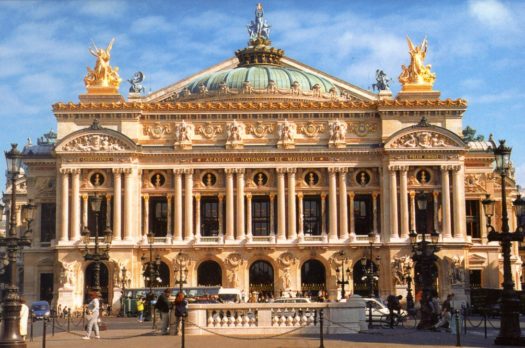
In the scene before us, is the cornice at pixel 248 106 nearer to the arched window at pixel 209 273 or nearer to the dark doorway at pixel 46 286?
the arched window at pixel 209 273

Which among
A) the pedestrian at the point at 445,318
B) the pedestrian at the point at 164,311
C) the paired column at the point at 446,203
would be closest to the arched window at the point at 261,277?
the paired column at the point at 446,203

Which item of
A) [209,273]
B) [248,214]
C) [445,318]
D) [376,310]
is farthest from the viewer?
[248,214]

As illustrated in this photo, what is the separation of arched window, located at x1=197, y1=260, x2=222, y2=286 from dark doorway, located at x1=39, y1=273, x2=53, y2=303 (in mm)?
14940

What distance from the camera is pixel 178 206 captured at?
86.7 metres

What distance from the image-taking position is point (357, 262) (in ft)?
282

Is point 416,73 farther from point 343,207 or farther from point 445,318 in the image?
point 445,318

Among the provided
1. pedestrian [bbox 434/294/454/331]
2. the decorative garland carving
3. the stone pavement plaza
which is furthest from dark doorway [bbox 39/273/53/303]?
pedestrian [bbox 434/294/454/331]

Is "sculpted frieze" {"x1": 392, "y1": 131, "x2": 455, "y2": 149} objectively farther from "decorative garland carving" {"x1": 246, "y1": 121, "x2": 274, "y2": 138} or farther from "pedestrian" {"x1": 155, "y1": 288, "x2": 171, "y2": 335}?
"pedestrian" {"x1": 155, "y1": 288, "x2": 171, "y2": 335}

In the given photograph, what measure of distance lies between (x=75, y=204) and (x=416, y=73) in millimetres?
34865

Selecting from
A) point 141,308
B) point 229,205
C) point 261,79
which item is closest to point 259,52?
point 261,79

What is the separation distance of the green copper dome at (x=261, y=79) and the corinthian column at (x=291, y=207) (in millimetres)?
14247

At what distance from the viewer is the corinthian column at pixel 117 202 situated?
8525cm

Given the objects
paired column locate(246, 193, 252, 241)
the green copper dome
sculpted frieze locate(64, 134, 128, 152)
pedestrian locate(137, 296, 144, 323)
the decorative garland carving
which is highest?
the green copper dome

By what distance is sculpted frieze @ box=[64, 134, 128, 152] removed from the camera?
85.8 metres
